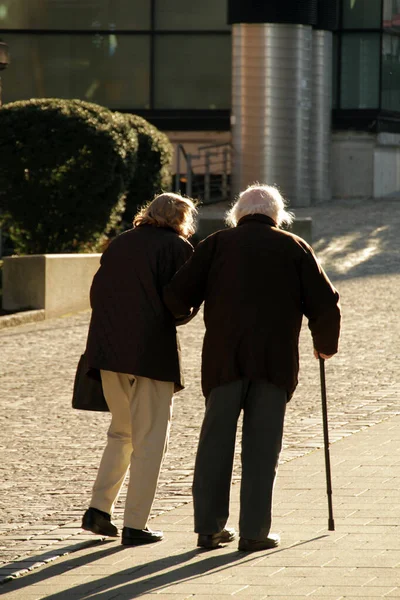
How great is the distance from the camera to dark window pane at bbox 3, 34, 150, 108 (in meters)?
32.8

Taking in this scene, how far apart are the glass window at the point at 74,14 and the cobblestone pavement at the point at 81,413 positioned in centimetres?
1600

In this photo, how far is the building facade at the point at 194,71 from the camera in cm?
3222

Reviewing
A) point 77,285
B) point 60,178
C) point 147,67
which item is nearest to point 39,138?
point 60,178

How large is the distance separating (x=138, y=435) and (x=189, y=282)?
0.75 metres

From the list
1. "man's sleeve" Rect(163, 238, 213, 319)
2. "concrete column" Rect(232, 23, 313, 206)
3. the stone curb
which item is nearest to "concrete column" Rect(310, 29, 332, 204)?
"concrete column" Rect(232, 23, 313, 206)

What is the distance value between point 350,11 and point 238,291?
27.4 metres

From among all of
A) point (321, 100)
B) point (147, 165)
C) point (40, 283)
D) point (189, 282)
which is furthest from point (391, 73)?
point (189, 282)

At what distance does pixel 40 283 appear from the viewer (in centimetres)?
1591

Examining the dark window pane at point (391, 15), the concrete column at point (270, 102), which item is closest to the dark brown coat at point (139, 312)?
the concrete column at point (270, 102)

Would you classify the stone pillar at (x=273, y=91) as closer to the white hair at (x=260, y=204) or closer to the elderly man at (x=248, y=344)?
the white hair at (x=260, y=204)

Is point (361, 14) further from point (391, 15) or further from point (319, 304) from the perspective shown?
point (319, 304)

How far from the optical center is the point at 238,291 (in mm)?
6070

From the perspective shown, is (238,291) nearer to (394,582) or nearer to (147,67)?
(394,582)

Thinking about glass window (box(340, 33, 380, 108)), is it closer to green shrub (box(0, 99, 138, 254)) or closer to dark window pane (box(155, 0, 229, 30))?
dark window pane (box(155, 0, 229, 30))
